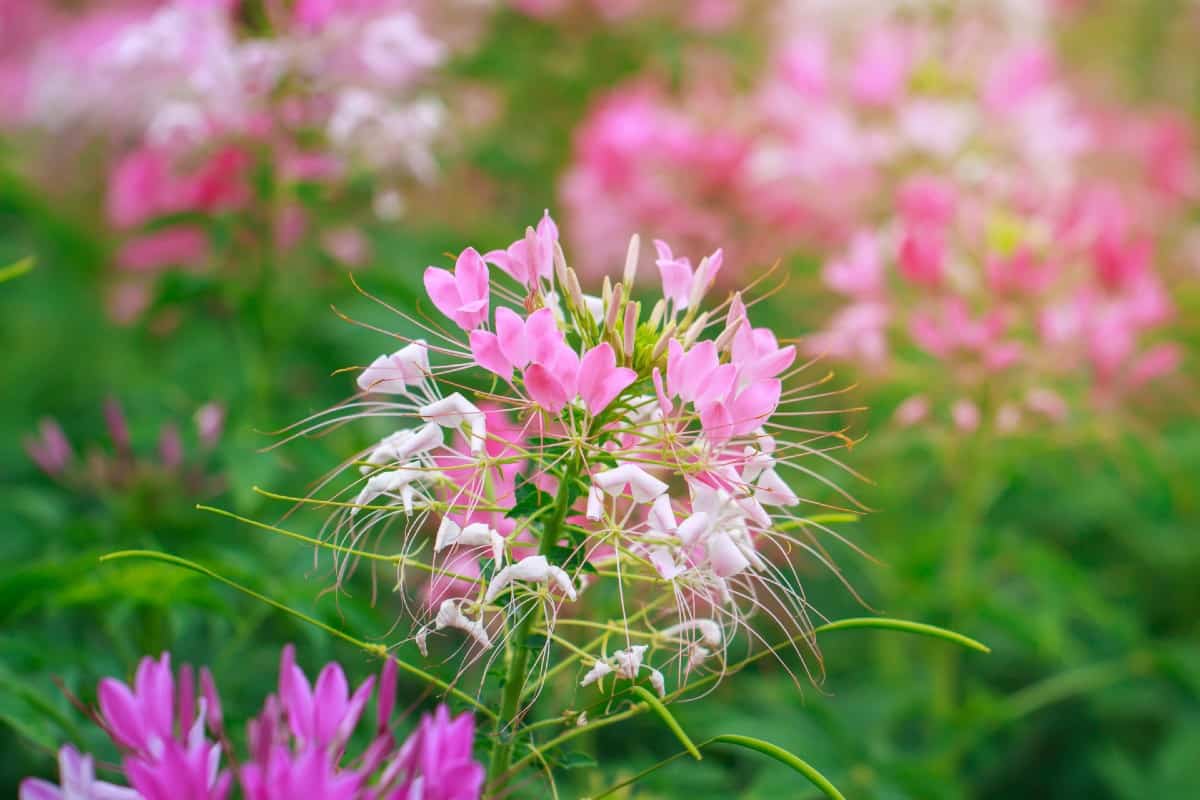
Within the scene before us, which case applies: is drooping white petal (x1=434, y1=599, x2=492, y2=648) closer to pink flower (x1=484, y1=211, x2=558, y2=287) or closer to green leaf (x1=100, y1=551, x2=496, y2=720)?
green leaf (x1=100, y1=551, x2=496, y2=720)

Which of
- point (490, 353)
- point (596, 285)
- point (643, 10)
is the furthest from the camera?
point (643, 10)

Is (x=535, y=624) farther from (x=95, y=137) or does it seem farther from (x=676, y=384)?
(x=95, y=137)

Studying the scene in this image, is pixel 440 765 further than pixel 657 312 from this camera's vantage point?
No

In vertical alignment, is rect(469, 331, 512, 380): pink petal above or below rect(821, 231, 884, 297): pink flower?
above

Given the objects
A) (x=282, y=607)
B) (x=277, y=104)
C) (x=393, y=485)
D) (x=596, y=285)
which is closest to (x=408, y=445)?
(x=393, y=485)

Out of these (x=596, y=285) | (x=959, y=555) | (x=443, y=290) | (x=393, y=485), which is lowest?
(x=959, y=555)

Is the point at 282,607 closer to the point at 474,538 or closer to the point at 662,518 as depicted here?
the point at 474,538

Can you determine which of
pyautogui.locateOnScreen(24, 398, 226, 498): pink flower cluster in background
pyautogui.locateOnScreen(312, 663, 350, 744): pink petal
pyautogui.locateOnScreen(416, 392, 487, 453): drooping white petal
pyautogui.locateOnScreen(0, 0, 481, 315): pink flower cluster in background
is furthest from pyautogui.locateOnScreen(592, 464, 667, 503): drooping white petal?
pyautogui.locateOnScreen(0, 0, 481, 315): pink flower cluster in background
